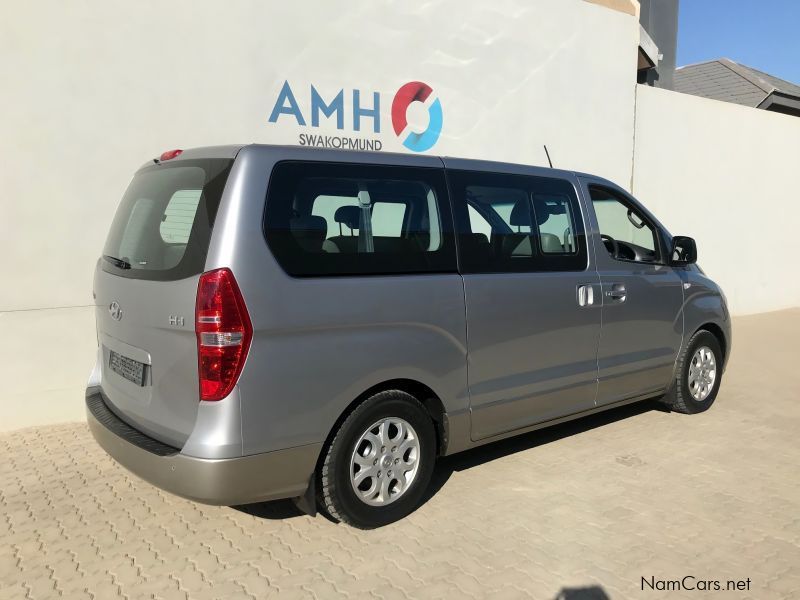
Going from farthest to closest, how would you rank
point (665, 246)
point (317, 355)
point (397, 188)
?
point (665, 246), point (397, 188), point (317, 355)

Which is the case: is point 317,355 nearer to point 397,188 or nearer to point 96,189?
point 397,188

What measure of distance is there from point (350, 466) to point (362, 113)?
4.43m

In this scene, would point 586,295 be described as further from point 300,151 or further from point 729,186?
point 729,186

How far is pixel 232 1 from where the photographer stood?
585cm

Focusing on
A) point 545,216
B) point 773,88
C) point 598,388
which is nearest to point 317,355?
point 545,216

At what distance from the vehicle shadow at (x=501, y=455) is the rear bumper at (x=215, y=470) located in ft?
1.90

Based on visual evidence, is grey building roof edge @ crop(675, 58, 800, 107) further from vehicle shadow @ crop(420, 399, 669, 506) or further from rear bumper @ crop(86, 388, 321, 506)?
rear bumper @ crop(86, 388, 321, 506)

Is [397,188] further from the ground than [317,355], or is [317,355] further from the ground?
[397,188]

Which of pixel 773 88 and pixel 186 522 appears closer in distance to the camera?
pixel 186 522

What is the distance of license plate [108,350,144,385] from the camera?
3231mm

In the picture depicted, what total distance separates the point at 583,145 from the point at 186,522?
284 inches

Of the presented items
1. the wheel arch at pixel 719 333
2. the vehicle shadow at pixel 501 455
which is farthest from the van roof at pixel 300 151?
the wheel arch at pixel 719 333

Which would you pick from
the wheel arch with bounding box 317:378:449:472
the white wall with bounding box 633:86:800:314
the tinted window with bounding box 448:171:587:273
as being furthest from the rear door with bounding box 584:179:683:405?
the white wall with bounding box 633:86:800:314

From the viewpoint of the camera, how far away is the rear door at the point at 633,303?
15.0 feet
